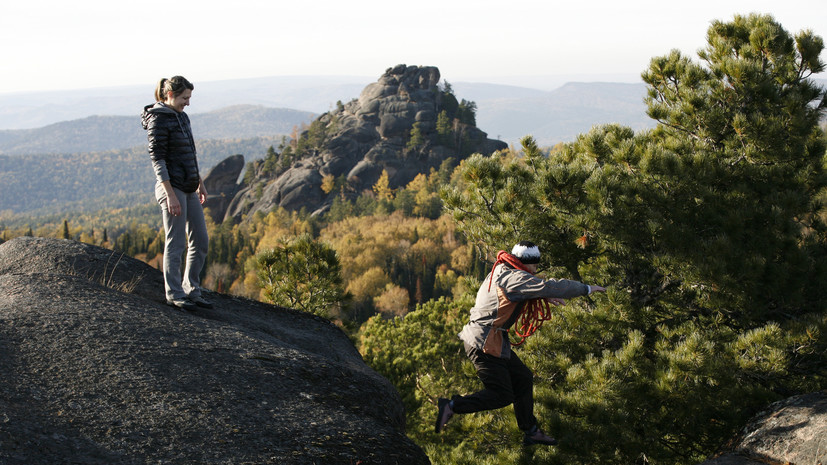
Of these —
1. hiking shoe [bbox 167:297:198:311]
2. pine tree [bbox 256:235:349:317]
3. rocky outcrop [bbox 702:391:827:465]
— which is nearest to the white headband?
rocky outcrop [bbox 702:391:827:465]

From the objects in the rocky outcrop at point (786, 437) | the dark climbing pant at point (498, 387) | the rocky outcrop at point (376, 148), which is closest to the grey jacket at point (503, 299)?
the dark climbing pant at point (498, 387)

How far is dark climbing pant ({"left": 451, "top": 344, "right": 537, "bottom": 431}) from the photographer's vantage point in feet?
21.2

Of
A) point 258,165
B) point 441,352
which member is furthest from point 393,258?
point 441,352

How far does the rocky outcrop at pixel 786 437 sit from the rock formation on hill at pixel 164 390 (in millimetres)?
3714

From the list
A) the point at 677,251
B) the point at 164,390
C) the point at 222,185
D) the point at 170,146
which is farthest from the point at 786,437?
the point at 222,185

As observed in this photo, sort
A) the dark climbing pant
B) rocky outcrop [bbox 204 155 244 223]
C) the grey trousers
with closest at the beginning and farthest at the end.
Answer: the dark climbing pant → the grey trousers → rocky outcrop [bbox 204 155 244 223]

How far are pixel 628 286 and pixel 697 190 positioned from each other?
2050mm

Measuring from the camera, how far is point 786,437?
6.35 m

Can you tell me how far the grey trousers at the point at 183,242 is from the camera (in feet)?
25.2

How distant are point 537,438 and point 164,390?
4.26 meters

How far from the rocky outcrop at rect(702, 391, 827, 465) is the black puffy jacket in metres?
7.25

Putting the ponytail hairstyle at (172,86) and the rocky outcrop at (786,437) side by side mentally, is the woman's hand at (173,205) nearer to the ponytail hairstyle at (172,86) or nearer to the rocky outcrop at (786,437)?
the ponytail hairstyle at (172,86)

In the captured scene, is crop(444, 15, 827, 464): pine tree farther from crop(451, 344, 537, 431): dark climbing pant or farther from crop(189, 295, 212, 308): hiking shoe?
crop(189, 295, 212, 308): hiking shoe

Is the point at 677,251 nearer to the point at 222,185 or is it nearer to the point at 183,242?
the point at 183,242
